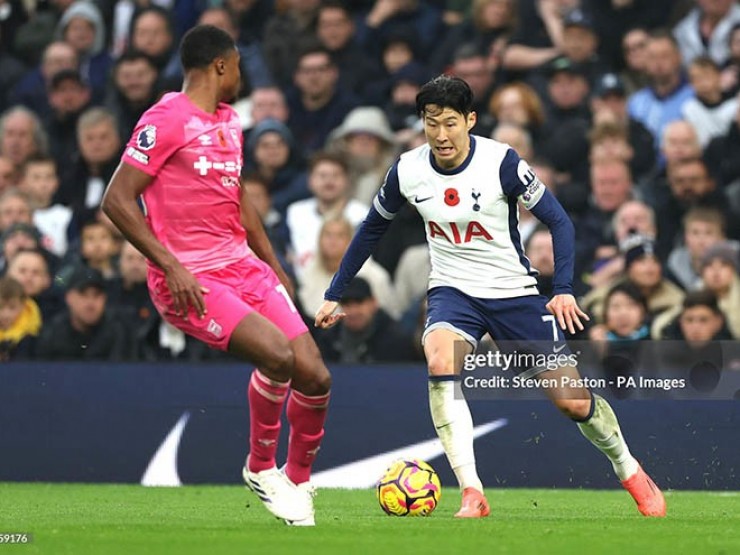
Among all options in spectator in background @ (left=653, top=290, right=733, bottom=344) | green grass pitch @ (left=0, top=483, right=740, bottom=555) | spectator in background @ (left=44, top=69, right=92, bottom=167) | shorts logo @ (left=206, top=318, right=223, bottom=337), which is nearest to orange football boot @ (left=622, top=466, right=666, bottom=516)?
green grass pitch @ (left=0, top=483, right=740, bottom=555)

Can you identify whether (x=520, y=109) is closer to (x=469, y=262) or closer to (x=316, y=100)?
(x=316, y=100)

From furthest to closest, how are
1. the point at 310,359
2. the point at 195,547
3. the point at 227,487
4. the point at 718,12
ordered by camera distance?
1. the point at 718,12
2. the point at 227,487
3. the point at 310,359
4. the point at 195,547

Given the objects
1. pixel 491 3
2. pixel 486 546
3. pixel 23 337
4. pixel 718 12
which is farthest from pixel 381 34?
pixel 486 546

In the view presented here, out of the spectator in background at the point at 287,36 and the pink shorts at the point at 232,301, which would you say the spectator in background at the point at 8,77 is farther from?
the pink shorts at the point at 232,301

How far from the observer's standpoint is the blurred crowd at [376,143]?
14.0 meters

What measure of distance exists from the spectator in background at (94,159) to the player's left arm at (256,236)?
22.9ft

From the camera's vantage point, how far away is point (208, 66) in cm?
922

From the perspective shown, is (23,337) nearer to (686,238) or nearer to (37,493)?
(37,493)

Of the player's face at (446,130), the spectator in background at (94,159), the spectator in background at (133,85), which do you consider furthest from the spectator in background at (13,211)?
the player's face at (446,130)

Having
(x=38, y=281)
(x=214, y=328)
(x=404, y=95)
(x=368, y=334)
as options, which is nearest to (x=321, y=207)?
(x=404, y=95)

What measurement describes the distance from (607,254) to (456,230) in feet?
15.5

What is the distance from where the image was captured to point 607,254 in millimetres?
14227

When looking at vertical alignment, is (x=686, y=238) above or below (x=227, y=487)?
above

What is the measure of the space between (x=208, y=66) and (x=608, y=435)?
10.1ft
